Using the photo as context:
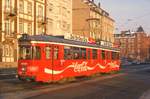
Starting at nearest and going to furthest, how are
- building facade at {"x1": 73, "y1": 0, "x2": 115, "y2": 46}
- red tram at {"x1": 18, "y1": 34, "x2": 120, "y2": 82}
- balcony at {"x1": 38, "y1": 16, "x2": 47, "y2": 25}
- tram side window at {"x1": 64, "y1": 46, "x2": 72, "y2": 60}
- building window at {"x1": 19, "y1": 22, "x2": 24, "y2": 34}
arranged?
red tram at {"x1": 18, "y1": 34, "x2": 120, "y2": 82} < tram side window at {"x1": 64, "y1": 46, "x2": 72, "y2": 60} < building window at {"x1": 19, "y1": 22, "x2": 24, "y2": 34} < balcony at {"x1": 38, "y1": 16, "x2": 47, "y2": 25} < building facade at {"x1": 73, "y1": 0, "x2": 115, "y2": 46}

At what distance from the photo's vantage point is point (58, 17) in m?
83.2

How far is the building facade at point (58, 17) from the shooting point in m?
78.1

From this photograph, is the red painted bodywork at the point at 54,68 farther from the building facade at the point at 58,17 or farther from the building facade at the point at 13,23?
the building facade at the point at 58,17

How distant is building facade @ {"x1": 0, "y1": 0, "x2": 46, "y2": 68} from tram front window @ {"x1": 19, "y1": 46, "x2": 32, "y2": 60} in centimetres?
3275

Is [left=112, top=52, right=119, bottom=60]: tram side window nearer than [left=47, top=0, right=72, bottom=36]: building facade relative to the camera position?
Yes

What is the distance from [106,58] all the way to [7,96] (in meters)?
22.1

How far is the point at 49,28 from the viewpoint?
78375 millimetres

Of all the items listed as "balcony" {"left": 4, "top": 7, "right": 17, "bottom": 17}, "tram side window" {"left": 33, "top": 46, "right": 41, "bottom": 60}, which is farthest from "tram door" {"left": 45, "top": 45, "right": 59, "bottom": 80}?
"balcony" {"left": 4, "top": 7, "right": 17, "bottom": 17}

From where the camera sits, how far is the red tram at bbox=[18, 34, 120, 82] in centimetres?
2702

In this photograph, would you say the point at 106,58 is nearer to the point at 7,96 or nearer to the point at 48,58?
the point at 48,58

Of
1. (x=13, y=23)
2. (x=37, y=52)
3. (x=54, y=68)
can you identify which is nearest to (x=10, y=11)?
(x=13, y=23)

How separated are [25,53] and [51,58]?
182 cm

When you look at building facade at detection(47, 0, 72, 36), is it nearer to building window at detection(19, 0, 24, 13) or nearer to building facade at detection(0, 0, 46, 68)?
building facade at detection(0, 0, 46, 68)

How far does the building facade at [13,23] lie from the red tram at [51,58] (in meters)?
27.8
